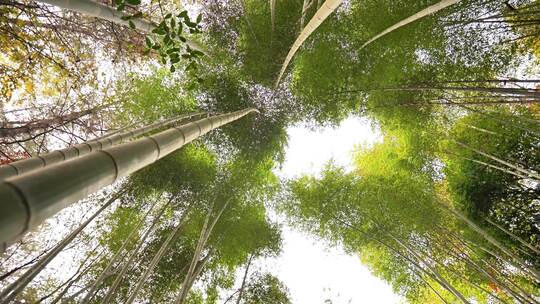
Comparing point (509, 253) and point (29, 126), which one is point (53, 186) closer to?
point (29, 126)

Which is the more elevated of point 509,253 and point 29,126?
point 509,253

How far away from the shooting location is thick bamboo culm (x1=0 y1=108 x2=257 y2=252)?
716 mm

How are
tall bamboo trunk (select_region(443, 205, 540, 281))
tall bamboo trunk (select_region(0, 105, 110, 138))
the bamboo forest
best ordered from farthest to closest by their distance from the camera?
1. the bamboo forest
2. tall bamboo trunk (select_region(443, 205, 540, 281))
3. tall bamboo trunk (select_region(0, 105, 110, 138))

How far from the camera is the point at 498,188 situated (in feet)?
19.2

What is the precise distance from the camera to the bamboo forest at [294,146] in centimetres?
549

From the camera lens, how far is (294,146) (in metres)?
7.33

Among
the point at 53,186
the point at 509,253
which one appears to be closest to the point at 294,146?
the point at 509,253

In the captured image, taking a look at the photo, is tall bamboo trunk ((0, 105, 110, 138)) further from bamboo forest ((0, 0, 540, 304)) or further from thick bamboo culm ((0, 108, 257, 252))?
thick bamboo culm ((0, 108, 257, 252))

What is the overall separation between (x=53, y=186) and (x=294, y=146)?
660 cm

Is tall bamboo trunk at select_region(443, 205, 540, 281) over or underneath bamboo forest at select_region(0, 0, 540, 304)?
underneath

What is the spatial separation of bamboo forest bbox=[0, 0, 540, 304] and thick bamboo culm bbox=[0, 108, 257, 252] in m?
4.05

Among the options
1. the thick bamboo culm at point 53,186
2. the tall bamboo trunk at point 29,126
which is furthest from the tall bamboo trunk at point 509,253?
the tall bamboo trunk at point 29,126

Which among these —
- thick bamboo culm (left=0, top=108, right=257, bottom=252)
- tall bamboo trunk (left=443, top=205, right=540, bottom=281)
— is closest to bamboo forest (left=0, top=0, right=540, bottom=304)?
tall bamboo trunk (left=443, top=205, right=540, bottom=281)

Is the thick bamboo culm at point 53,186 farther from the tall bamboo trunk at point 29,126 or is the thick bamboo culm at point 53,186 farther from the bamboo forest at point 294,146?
the bamboo forest at point 294,146
